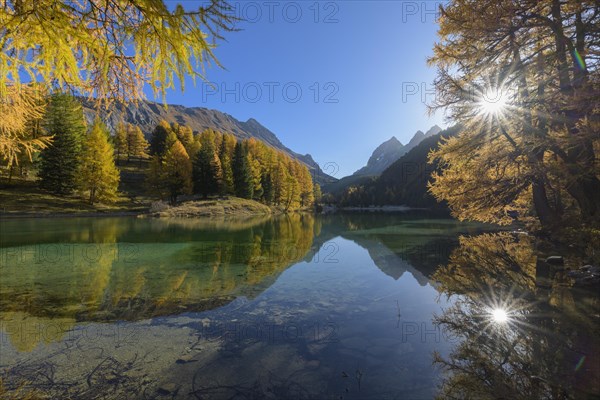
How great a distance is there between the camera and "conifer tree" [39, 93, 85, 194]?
4447cm

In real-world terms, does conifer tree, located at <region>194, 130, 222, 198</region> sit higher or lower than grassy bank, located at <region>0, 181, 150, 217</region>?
higher

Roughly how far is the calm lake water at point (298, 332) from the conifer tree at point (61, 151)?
41511 millimetres

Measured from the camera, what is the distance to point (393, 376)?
15.4 ft

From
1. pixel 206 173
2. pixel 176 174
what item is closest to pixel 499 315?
pixel 176 174

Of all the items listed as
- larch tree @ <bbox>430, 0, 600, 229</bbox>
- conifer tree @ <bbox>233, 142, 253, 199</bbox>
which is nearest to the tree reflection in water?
larch tree @ <bbox>430, 0, 600, 229</bbox>

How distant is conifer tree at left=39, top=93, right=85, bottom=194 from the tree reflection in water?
54.8m

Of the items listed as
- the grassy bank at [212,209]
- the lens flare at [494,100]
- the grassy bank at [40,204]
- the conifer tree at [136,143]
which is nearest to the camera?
the lens flare at [494,100]

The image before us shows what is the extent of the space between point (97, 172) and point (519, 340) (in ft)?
174

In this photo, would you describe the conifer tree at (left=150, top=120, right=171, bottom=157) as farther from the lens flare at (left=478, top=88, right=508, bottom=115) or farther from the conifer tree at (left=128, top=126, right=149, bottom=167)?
the lens flare at (left=478, top=88, right=508, bottom=115)

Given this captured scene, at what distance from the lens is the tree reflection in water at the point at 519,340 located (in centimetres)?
411

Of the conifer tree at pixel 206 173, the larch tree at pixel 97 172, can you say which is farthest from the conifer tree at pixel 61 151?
the conifer tree at pixel 206 173

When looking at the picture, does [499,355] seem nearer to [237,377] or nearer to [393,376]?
[393,376]

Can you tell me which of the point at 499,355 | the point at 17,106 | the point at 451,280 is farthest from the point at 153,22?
the point at 451,280

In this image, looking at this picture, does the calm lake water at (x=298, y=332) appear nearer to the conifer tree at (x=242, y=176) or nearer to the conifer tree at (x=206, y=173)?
the conifer tree at (x=206, y=173)
